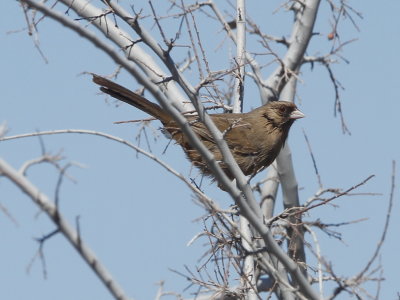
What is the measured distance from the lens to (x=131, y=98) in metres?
7.56

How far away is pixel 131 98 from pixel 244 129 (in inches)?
46.2

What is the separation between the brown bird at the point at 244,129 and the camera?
7523 mm

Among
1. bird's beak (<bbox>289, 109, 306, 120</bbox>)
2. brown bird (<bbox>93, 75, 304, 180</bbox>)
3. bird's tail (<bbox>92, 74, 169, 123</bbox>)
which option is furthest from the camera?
bird's beak (<bbox>289, 109, 306, 120</bbox>)

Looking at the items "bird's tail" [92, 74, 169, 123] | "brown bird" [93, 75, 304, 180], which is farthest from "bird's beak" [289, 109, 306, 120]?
"bird's tail" [92, 74, 169, 123]

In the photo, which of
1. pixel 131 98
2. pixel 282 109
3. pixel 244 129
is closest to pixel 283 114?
pixel 282 109

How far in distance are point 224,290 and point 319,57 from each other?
4445mm

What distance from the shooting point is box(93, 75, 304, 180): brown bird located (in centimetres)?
→ 752

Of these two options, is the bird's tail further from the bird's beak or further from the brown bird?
the bird's beak

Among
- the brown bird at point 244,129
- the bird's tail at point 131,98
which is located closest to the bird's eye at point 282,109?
the brown bird at point 244,129

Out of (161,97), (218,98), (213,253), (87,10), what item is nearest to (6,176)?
(161,97)

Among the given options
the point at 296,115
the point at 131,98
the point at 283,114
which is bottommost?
the point at 296,115

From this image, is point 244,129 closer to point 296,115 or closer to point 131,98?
point 296,115

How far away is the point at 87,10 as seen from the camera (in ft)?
22.7

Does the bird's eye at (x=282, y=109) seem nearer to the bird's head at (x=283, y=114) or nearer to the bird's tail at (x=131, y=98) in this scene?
the bird's head at (x=283, y=114)
